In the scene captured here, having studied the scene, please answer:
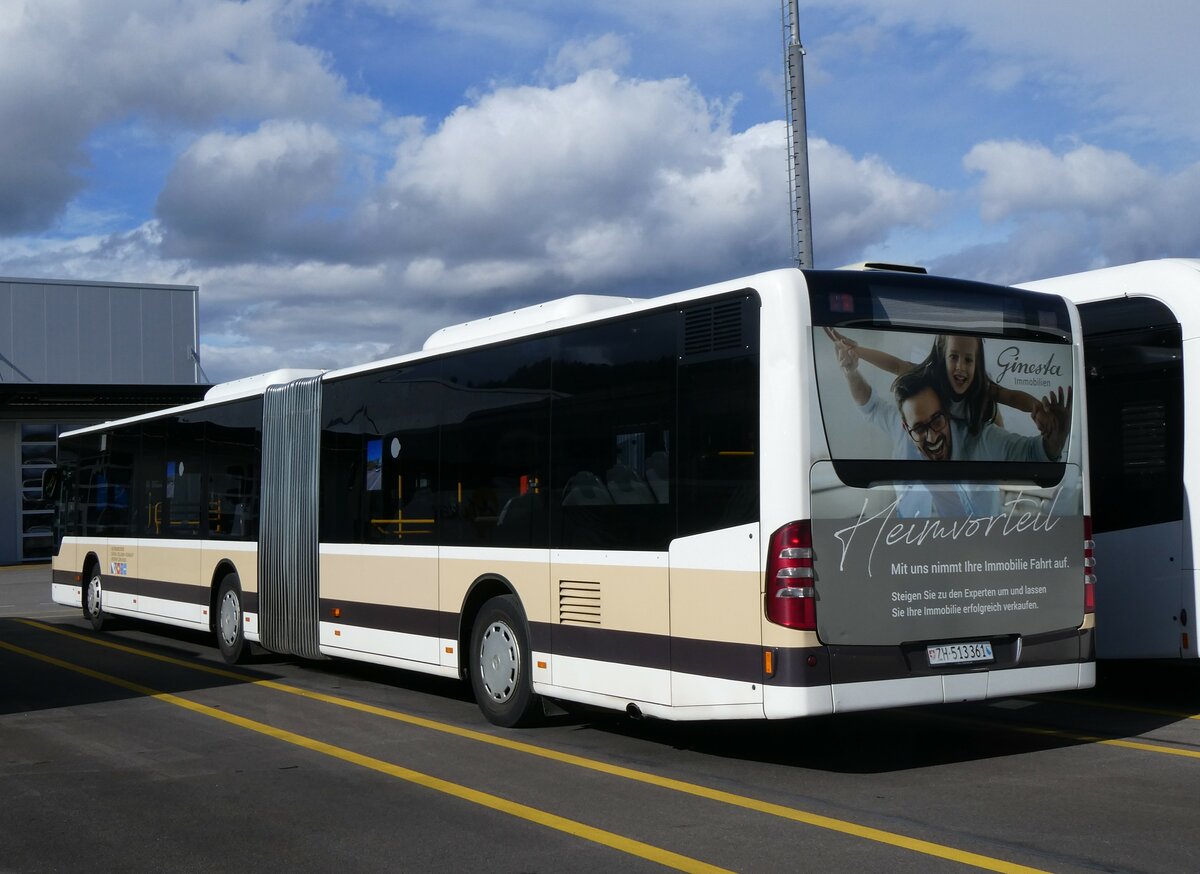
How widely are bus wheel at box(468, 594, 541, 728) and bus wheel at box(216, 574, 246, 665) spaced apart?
17.1ft

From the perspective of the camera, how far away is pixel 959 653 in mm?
8312

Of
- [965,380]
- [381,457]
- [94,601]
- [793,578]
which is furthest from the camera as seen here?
[94,601]

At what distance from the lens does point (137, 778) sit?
336 inches

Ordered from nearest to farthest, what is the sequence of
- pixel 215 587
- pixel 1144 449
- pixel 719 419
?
pixel 719 419 → pixel 1144 449 → pixel 215 587

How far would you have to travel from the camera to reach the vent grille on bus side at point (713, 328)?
8.18 metres

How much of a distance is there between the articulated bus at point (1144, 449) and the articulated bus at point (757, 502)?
5.31ft

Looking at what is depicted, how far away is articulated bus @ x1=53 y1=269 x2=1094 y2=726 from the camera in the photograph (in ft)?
25.8

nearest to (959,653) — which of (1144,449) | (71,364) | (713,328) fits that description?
(713,328)

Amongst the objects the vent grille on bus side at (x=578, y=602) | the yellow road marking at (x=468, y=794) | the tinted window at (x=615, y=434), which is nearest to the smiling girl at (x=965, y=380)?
the tinted window at (x=615, y=434)

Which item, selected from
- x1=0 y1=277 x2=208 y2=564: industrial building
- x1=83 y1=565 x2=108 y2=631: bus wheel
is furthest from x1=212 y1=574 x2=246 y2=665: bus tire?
x1=0 y1=277 x2=208 y2=564: industrial building

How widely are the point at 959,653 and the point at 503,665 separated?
11.9 feet

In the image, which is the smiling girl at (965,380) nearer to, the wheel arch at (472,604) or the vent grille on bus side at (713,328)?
the vent grille on bus side at (713,328)

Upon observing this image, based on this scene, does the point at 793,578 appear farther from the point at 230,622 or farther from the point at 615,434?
the point at 230,622

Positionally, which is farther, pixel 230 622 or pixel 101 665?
pixel 230 622
